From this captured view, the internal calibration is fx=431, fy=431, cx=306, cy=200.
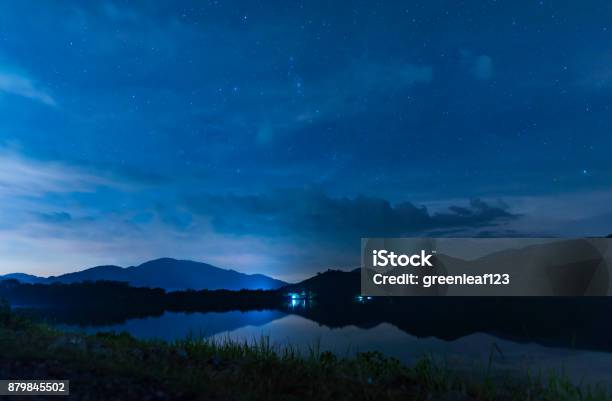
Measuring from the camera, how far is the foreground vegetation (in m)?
6.86

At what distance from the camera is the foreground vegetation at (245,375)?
6.86 m

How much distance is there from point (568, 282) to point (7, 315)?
136 feet

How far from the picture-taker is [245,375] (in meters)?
8.09

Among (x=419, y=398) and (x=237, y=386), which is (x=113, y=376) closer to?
(x=237, y=386)

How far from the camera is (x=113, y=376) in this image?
7312 mm

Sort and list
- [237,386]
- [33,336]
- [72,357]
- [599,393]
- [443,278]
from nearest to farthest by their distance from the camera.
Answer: [237,386] → [72,357] → [599,393] → [33,336] → [443,278]

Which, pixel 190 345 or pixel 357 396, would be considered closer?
pixel 357 396

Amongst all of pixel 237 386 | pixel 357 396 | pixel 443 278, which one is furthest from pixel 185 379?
pixel 443 278

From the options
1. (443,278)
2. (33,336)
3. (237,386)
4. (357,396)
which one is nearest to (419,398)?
(357,396)

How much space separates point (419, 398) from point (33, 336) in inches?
372

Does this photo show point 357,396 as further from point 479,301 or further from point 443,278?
point 479,301

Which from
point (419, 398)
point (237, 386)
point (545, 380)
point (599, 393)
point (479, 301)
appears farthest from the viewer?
point (479, 301)

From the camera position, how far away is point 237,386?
7.04 m

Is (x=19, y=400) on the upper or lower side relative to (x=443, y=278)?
lower
